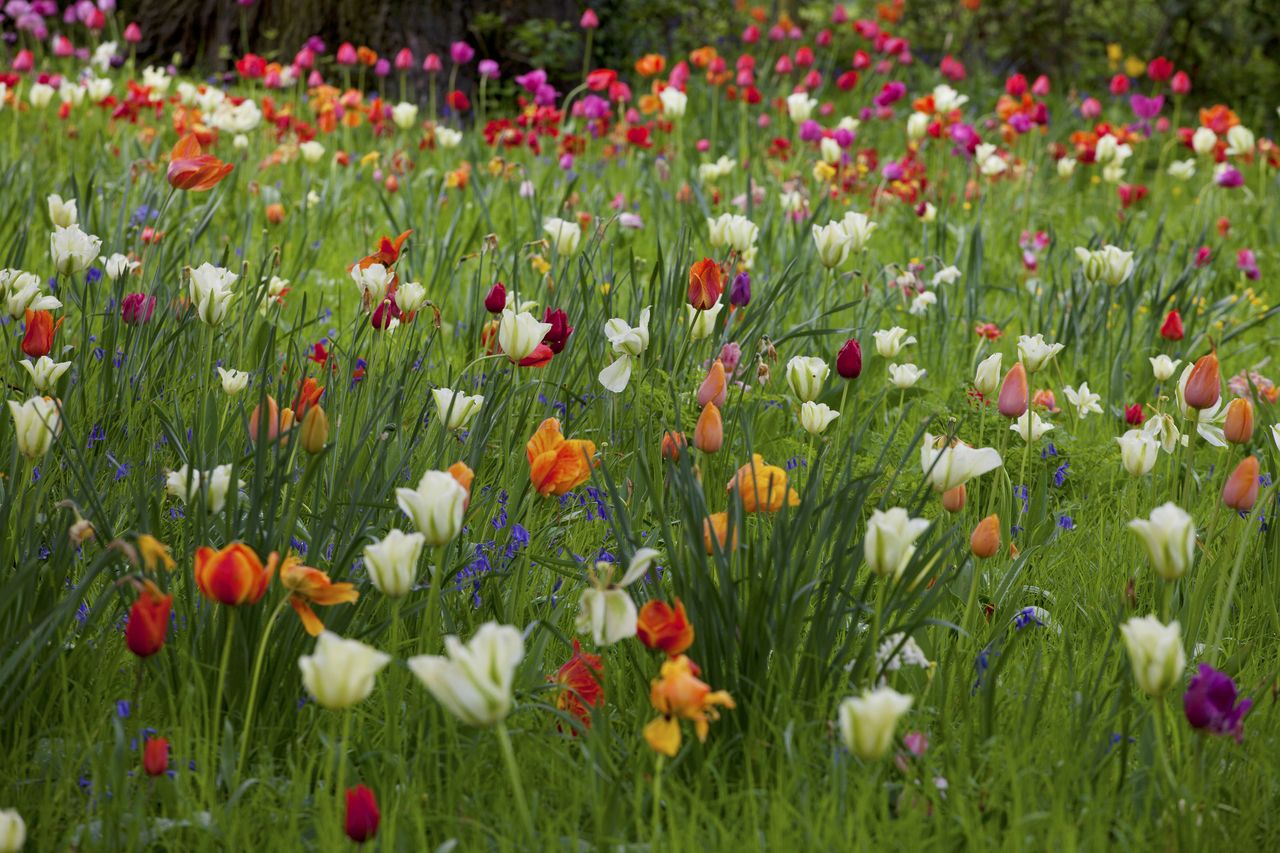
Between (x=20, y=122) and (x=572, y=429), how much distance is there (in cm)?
387

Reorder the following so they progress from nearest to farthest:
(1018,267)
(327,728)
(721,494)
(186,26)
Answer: (327,728), (721,494), (1018,267), (186,26)

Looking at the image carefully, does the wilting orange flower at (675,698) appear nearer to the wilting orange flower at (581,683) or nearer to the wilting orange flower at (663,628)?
the wilting orange flower at (663,628)

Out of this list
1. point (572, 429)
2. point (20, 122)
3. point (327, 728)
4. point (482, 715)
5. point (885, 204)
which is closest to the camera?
point (482, 715)

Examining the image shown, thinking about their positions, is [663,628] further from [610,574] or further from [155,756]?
[155,756]

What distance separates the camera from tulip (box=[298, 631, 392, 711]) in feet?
3.95

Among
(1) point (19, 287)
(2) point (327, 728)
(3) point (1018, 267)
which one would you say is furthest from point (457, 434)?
(3) point (1018, 267)

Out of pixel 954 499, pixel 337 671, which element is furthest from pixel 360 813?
pixel 954 499

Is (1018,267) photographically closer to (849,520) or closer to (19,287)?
(849,520)

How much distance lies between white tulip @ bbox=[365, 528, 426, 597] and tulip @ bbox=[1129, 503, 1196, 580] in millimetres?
794

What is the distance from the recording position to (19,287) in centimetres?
202

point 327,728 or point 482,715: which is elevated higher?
point 482,715

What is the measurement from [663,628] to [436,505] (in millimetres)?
291

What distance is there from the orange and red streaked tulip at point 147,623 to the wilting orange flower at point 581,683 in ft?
1.63

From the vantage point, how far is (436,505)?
4.61ft
